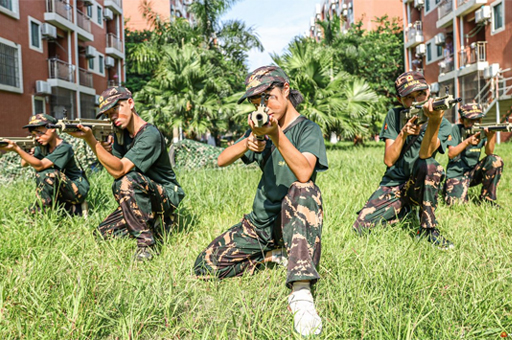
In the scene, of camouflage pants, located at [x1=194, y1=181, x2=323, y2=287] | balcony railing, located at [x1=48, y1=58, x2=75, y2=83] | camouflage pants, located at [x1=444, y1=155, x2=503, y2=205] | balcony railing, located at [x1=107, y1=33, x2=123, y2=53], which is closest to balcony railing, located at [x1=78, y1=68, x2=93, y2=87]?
balcony railing, located at [x1=48, y1=58, x2=75, y2=83]

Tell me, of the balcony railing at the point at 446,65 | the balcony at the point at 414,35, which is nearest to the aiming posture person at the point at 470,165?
the balcony railing at the point at 446,65

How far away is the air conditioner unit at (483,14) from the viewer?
18.8 metres

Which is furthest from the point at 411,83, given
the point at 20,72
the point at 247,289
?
the point at 20,72

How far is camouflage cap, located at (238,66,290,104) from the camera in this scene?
7.79 feet

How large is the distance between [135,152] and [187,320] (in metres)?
1.61

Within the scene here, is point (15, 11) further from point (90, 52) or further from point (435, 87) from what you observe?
point (435, 87)

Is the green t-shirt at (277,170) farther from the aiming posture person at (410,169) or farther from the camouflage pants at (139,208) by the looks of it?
the aiming posture person at (410,169)

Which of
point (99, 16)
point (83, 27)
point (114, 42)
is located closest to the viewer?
point (83, 27)

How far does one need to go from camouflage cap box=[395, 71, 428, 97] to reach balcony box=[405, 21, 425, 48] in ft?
82.0

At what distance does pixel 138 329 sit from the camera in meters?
2.03

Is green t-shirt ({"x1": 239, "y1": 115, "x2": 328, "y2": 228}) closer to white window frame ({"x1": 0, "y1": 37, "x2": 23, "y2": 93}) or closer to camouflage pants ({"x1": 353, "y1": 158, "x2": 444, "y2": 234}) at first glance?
camouflage pants ({"x1": 353, "y1": 158, "x2": 444, "y2": 234})

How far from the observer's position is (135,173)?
3.37 metres

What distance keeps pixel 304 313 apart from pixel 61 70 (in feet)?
67.3

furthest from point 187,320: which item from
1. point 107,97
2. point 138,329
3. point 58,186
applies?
point 58,186
